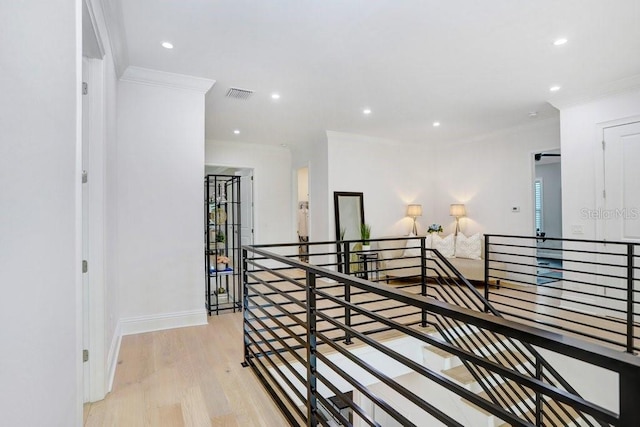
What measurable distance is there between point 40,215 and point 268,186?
6.14 meters

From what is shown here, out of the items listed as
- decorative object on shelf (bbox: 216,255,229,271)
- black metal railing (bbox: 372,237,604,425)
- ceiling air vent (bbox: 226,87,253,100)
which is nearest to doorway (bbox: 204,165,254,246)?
decorative object on shelf (bbox: 216,255,229,271)

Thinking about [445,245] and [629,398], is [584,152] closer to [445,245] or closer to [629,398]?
[445,245]

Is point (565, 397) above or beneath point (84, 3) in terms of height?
beneath

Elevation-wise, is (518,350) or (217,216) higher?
(217,216)

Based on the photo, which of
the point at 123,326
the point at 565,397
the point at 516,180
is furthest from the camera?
the point at 516,180

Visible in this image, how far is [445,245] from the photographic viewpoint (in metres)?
6.31

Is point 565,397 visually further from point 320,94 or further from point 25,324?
point 320,94

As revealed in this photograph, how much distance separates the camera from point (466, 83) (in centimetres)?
389

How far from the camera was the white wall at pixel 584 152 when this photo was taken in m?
4.08

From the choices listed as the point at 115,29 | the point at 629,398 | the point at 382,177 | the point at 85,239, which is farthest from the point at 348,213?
the point at 629,398

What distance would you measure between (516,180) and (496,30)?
A: 3833mm

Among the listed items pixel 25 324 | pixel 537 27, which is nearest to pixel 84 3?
pixel 25 324

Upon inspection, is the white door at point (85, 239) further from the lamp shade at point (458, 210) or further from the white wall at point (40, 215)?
the lamp shade at point (458, 210)

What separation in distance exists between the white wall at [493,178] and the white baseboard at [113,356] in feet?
19.5
